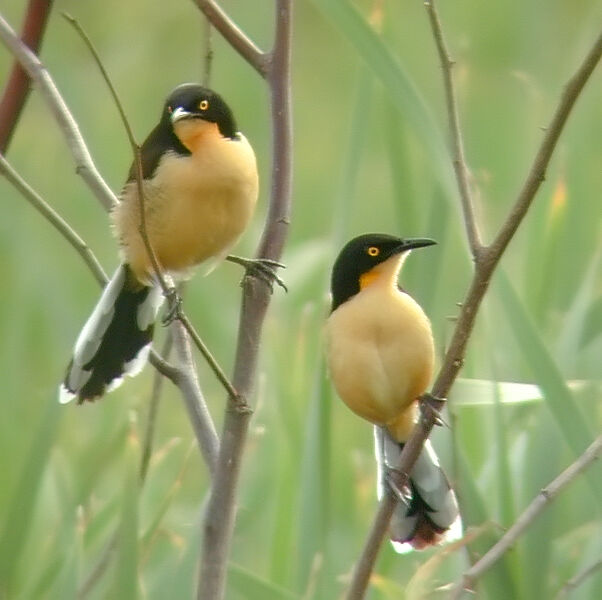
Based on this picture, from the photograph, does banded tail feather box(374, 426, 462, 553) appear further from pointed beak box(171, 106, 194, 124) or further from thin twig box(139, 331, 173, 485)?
pointed beak box(171, 106, 194, 124)

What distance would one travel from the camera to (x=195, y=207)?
2004 millimetres

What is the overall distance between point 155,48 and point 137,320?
428 centimetres

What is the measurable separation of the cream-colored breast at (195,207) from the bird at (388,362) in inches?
7.0

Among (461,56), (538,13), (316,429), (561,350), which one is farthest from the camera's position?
(538,13)

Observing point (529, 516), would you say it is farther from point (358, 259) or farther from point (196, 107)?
point (196, 107)

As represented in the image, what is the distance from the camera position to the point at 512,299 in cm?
194

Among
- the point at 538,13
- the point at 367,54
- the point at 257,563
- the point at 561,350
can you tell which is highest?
the point at 538,13

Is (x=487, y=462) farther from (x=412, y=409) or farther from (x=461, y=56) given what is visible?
(x=461, y=56)

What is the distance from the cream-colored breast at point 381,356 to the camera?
6.41 ft

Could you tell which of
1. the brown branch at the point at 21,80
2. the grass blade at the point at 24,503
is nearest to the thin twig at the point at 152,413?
the grass blade at the point at 24,503

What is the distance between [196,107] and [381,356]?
0.46 m

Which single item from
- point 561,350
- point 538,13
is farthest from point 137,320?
point 538,13

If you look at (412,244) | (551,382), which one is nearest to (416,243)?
(412,244)

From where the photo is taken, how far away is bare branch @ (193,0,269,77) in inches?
70.3
